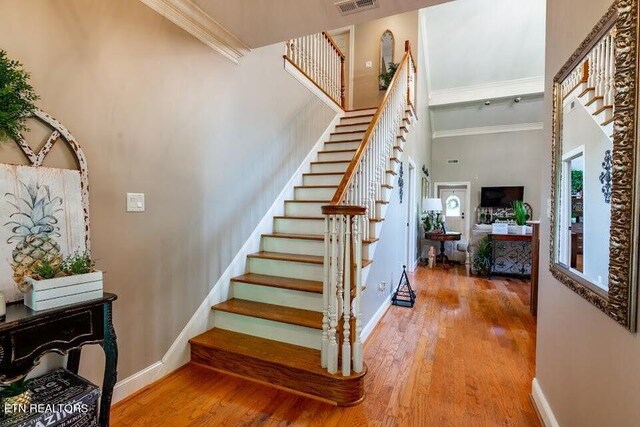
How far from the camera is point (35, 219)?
4.94ft

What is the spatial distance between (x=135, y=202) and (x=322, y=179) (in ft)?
7.87

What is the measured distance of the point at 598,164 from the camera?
47.6 inches

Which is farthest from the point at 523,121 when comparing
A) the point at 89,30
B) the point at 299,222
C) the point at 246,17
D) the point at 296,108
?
the point at 89,30

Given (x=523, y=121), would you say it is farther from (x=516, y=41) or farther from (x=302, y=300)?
(x=302, y=300)

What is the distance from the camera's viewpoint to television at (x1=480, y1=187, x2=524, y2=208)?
790 cm

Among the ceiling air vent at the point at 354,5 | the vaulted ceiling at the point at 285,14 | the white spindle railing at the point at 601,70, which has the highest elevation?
the vaulted ceiling at the point at 285,14

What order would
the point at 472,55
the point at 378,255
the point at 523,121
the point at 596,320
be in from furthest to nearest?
the point at 523,121, the point at 472,55, the point at 378,255, the point at 596,320

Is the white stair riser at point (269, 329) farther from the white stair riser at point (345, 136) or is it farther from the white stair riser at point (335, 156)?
the white stair riser at point (345, 136)

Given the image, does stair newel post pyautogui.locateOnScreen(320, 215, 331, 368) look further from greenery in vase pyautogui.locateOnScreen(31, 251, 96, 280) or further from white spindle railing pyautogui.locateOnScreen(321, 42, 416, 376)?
greenery in vase pyautogui.locateOnScreen(31, 251, 96, 280)

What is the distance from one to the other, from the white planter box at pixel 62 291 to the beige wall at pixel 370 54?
6.24 m

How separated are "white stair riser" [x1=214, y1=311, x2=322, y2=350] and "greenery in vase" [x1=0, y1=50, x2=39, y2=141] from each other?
1.81m

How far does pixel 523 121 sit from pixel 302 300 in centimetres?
808

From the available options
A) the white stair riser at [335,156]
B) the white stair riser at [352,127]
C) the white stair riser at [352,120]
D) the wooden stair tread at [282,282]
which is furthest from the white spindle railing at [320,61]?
the wooden stair tread at [282,282]

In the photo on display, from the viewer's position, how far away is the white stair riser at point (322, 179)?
3.91 metres
